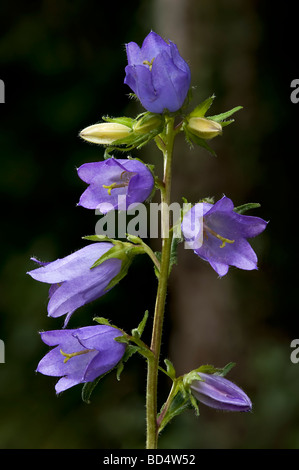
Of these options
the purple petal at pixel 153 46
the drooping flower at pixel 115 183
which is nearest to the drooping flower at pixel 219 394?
the drooping flower at pixel 115 183

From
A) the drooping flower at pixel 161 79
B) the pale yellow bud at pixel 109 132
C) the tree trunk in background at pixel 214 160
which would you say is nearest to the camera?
the drooping flower at pixel 161 79

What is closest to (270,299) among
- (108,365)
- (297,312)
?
(297,312)

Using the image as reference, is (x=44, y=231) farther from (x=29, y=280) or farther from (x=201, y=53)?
(x=201, y=53)

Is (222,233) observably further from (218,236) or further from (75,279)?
(75,279)

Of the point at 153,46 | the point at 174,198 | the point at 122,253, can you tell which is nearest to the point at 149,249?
the point at 122,253

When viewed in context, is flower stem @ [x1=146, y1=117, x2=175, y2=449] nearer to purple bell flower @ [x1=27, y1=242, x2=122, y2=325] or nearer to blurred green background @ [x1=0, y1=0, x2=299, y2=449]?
purple bell flower @ [x1=27, y1=242, x2=122, y2=325]

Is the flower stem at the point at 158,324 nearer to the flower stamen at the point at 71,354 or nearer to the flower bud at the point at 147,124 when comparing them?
the flower bud at the point at 147,124

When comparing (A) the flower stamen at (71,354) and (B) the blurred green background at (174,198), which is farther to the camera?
(B) the blurred green background at (174,198)
